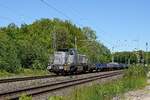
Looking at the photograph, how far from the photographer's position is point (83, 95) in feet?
57.7

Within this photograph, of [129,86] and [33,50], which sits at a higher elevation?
[33,50]

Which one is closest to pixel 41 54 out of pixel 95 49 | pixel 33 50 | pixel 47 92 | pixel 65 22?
pixel 33 50

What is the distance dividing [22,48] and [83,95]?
46.0m

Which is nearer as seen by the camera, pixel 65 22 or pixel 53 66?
pixel 53 66

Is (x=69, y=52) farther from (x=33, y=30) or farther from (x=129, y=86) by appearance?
(x=33, y=30)

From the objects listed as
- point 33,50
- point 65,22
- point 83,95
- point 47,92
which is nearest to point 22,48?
point 33,50

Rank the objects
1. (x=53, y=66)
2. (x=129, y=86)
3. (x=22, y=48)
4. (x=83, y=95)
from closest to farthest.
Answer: (x=83, y=95)
(x=129, y=86)
(x=53, y=66)
(x=22, y=48)

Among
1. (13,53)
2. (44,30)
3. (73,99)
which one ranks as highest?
(44,30)

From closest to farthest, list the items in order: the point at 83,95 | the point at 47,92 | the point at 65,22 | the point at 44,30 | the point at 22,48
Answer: the point at 83,95, the point at 47,92, the point at 22,48, the point at 44,30, the point at 65,22

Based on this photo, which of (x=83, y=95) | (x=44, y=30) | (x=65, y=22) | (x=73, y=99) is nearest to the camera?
(x=73, y=99)

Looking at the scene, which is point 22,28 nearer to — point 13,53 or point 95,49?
point 95,49

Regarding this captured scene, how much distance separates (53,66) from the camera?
50.8 meters

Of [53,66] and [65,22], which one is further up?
[65,22]

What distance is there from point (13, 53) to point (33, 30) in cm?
8215
